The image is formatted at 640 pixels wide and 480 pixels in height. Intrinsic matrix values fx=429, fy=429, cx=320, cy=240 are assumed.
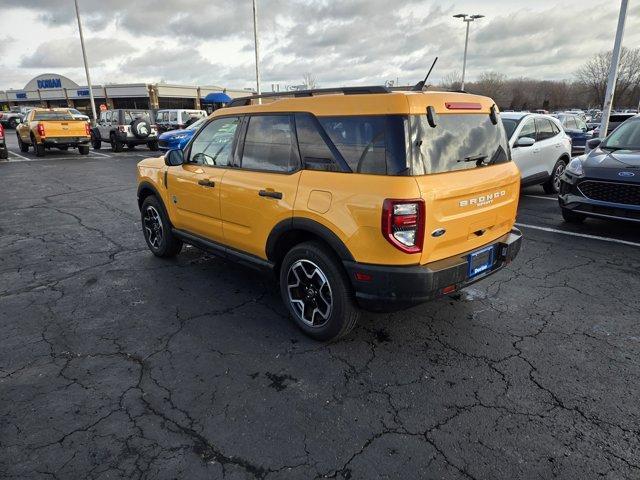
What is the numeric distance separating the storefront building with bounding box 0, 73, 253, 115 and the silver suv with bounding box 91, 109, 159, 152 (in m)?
27.5

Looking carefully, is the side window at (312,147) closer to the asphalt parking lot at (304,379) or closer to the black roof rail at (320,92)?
the black roof rail at (320,92)

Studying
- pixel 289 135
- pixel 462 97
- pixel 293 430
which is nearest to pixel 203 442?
pixel 293 430

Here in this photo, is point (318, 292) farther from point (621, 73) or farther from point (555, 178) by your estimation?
point (621, 73)

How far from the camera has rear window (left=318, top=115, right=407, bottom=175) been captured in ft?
9.37

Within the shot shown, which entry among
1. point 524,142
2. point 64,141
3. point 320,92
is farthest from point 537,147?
point 64,141

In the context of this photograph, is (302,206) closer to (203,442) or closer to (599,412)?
(203,442)

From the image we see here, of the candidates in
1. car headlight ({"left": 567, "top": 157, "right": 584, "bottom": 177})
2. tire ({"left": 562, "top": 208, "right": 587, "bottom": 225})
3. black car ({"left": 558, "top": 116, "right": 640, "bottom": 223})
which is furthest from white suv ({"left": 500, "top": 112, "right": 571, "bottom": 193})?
tire ({"left": 562, "top": 208, "right": 587, "bottom": 225})

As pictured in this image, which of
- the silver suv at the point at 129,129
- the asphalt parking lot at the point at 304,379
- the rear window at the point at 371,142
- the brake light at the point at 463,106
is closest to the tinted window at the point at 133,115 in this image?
the silver suv at the point at 129,129

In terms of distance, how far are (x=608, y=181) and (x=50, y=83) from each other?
81.4 meters

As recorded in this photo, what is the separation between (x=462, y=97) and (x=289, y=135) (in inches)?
55.0

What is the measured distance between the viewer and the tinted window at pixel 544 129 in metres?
8.71

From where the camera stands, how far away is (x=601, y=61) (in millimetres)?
50000

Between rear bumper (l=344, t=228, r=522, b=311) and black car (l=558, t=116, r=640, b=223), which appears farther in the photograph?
black car (l=558, t=116, r=640, b=223)

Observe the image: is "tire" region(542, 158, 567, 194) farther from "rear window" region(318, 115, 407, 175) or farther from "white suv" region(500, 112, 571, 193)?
"rear window" region(318, 115, 407, 175)
